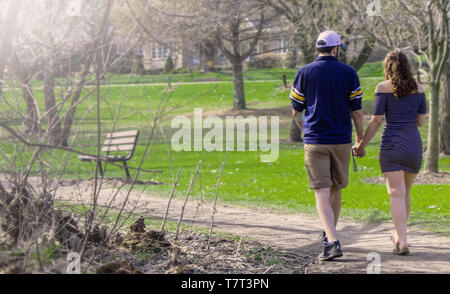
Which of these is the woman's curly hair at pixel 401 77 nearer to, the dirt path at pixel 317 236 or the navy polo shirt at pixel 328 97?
the navy polo shirt at pixel 328 97

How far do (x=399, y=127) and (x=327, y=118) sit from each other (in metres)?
0.77

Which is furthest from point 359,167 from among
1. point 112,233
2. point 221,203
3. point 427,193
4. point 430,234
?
point 112,233

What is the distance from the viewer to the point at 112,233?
568cm

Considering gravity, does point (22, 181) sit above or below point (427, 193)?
above

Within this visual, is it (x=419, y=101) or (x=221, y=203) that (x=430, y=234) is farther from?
(x=221, y=203)

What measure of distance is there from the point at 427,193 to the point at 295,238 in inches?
173

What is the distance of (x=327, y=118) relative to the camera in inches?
224

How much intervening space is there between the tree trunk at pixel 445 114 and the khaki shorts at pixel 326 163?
11061mm

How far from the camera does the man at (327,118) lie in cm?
569

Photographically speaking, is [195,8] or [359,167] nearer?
[359,167]

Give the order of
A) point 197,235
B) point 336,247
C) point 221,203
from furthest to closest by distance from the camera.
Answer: point 221,203 → point 197,235 → point 336,247

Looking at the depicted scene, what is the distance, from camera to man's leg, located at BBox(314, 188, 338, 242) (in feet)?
18.7

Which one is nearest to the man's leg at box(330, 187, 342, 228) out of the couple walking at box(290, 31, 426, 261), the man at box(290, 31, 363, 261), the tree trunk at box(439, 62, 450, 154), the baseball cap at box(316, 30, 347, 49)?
the couple walking at box(290, 31, 426, 261)

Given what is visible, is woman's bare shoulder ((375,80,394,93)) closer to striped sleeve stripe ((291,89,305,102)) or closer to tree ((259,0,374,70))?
striped sleeve stripe ((291,89,305,102))
